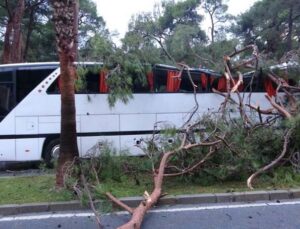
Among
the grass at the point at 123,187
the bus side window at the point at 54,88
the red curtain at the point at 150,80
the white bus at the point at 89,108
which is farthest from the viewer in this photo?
the red curtain at the point at 150,80

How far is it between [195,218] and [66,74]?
319cm

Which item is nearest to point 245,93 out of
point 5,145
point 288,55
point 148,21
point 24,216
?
point 288,55

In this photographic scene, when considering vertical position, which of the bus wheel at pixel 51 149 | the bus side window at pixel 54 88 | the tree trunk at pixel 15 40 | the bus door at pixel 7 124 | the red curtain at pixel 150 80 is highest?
the tree trunk at pixel 15 40

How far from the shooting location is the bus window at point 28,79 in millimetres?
11133

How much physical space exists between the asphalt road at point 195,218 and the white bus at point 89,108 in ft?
14.2

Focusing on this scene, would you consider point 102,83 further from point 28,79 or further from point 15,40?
point 15,40

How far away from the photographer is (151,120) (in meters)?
11.8

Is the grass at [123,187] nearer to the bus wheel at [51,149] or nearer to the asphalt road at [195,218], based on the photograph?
the asphalt road at [195,218]

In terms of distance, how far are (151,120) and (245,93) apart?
2.71 m

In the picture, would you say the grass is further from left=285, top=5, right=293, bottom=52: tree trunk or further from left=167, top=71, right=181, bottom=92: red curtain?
left=285, top=5, right=293, bottom=52: tree trunk

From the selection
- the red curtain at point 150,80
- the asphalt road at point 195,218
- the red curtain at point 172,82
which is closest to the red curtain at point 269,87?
the red curtain at point 172,82

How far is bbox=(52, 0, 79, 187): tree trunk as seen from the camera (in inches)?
285

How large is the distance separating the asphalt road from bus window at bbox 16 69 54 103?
5366 mm

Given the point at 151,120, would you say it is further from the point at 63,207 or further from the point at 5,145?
the point at 63,207
